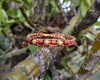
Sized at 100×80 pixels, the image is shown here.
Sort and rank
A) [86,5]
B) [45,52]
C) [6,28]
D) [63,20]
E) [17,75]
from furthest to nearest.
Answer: [63,20] < [6,28] < [86,5] < [45,52] < [17,75]

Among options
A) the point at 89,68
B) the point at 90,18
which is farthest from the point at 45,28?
the point at 89,68

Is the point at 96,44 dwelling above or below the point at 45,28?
above

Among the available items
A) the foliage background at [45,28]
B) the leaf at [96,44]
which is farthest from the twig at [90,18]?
the leaf at [96,44]

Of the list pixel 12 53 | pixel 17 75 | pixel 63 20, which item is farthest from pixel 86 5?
pixel 17 75

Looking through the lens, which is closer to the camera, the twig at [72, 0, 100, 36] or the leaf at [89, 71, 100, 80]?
the leaf at [89, 71, 100, 80]

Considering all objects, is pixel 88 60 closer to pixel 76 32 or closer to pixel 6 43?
pixel 76 32

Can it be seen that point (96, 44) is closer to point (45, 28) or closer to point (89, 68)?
point (89, 68)

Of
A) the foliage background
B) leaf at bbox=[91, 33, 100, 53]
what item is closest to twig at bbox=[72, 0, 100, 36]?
the foliage background

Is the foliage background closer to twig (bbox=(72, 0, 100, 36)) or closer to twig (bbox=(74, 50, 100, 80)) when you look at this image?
twig (bbox=(72, 0, 100, 36))

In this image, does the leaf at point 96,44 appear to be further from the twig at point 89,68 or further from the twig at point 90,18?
the twig at point 90,18

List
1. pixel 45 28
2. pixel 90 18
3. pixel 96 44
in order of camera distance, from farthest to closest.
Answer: pixel 45 28 < pixel 90 18 < pixel 96 44

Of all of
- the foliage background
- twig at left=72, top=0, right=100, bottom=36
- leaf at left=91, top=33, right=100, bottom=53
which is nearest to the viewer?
leaf at left=91, top=33, right=100, bottom=53
